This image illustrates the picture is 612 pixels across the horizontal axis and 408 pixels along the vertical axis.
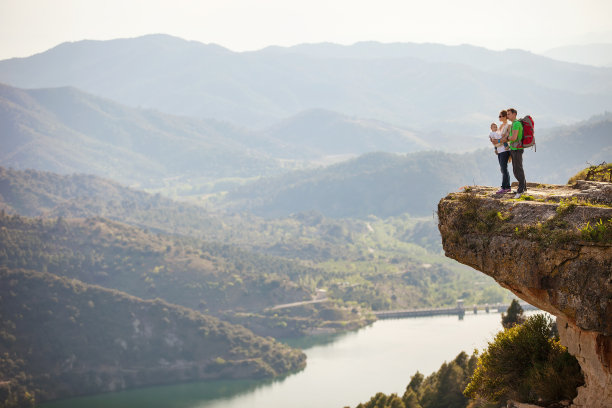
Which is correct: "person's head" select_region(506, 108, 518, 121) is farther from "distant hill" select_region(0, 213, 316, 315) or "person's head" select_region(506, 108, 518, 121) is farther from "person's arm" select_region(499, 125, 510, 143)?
"distant hill" select_region(0, 213, 316, 315)

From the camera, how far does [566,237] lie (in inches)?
473

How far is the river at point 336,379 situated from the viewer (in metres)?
86.4

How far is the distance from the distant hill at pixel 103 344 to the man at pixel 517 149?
87.6m

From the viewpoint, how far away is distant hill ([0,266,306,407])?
9931 cm

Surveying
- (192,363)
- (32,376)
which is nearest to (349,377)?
(192,363)

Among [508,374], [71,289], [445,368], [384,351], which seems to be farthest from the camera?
[71,289]

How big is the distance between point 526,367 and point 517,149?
167 inches

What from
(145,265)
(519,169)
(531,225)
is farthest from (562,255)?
(145,265)

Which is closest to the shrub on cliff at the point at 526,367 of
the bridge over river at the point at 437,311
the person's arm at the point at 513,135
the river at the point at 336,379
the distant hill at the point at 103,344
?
the person's arm at the point at 513,135

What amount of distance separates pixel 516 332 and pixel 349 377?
78.3 m

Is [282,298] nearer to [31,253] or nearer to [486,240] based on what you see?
[31,253]

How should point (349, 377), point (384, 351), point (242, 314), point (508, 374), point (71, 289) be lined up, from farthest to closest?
point (242, 314)
point (71, 289)
point (384, 351)
point (349, 377)
point (508, 374)

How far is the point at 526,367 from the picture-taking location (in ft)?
49.8

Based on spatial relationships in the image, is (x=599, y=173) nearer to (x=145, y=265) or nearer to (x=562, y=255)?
(x=562, y=255)
